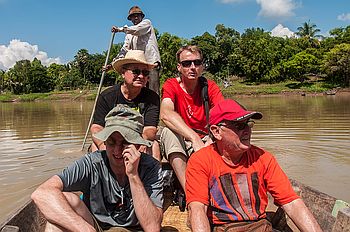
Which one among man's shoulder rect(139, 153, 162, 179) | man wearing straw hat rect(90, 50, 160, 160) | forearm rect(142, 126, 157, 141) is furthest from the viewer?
forearm rect(142, 126, 157, 141)

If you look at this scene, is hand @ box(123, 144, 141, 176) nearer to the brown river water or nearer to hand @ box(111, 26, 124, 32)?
the brown river water

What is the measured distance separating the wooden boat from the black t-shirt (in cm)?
109

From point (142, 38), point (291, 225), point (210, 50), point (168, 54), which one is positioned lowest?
point (291, 225)

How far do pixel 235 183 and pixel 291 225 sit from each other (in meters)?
1.08

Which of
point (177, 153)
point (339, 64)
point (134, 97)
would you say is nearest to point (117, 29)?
point (134, 97)

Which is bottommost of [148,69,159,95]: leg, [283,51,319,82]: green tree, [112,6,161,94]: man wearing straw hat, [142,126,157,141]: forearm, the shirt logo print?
[142,126,157,141]: forearm

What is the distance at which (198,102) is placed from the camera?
4434mm

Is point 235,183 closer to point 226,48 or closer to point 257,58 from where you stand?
point 257,58

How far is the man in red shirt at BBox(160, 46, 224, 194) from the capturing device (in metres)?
3.89

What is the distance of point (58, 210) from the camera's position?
2.33 m

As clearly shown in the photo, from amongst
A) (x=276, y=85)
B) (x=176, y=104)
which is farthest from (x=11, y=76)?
(x=176, y=104)

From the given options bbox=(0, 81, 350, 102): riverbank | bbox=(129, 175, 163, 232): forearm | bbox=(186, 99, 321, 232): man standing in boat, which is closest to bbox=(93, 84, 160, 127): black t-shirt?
bbox=(186, 99, 321, 232): man standing in boat

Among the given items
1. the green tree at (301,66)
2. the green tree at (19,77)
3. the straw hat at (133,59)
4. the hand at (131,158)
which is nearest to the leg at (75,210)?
the hand at (131,158)

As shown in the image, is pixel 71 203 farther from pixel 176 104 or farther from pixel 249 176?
pixel 176 104
